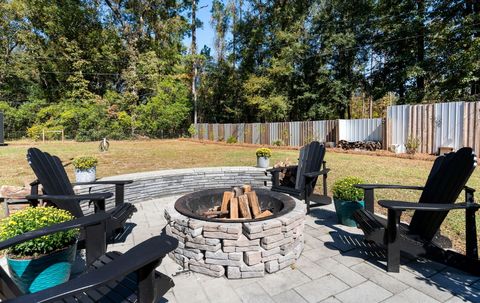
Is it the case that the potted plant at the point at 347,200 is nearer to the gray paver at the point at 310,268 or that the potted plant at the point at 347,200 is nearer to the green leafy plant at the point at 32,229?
the gray paver at the point at 310,268

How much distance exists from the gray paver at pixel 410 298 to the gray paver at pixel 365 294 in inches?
1.8

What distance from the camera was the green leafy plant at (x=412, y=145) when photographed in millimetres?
9023

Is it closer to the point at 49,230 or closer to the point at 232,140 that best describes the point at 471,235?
the point at 49,230

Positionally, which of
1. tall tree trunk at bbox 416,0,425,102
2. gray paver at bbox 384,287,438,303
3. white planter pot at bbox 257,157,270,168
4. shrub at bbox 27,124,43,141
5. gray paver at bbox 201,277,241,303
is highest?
tall tree trunk at bbox 416,0,425,102

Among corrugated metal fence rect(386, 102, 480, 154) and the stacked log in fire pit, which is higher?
corrugated metal fence rect(386, 102, 480, 154)

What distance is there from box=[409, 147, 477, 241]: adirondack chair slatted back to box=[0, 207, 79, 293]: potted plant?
282cm

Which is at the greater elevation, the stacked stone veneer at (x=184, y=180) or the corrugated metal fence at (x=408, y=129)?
the corrugated metal fence at (x=408, y=129)

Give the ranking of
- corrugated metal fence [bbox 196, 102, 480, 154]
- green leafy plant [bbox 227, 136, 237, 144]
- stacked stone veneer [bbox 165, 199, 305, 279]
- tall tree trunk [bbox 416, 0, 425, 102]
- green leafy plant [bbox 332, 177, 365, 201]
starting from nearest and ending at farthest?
1. stacked stone veneer [bbox 165, 199, 305, 279]
2. green leafy plant [bbox 332, 177, 365, 201]
3. corrugated metal fence [bbox 196, 102, 480, 154]
4. tall tree trunk [bbox 416, 0, 425, 102]
5. green leafy plant [bbox 227, 136, 237, 144]

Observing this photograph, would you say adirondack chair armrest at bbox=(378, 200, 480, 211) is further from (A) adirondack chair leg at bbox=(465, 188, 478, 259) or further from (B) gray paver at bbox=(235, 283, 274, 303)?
(B) gray paver at bbox=(235, 283, 274, 303)

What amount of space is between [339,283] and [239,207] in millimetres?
1182

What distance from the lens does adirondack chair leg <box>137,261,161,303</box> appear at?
4.33ft

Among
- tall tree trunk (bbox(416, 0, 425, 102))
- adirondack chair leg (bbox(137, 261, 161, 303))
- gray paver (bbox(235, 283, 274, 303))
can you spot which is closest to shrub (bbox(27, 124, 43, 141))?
gray paver (bbox(235, 283, 274, 303))

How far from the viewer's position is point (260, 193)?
10.6ft

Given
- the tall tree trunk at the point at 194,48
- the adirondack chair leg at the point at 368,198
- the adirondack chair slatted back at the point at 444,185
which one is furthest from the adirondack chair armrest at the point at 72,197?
the tall tree trunk at the point at 194,48
